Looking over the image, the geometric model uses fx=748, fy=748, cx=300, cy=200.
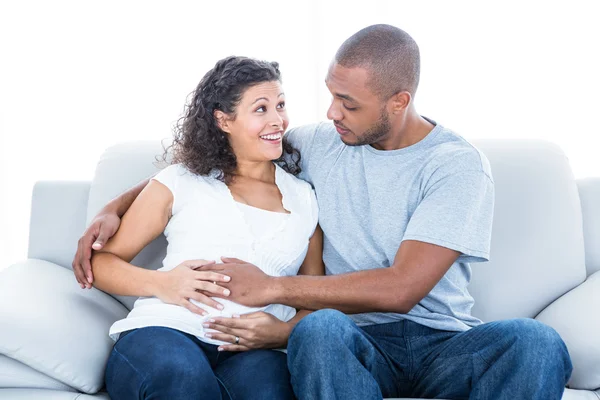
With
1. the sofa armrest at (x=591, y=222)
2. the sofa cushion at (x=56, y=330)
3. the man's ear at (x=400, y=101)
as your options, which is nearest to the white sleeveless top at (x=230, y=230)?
the sofa cushion at (x=56, y=330)

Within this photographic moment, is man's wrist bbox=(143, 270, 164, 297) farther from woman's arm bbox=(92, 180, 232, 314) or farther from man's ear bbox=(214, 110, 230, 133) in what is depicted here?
man's ear bbox=(214, 110, 230, 133)

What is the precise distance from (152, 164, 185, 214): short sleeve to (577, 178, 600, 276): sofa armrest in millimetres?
1170

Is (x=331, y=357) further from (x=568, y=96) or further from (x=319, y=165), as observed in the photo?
(x=568, y=96)

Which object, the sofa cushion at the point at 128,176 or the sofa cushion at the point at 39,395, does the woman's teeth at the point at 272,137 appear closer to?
the sofa cushion at the point at 128,176

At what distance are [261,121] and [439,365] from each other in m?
0.75

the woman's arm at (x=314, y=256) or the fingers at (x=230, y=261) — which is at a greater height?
the fingers at (x=230, y=261)

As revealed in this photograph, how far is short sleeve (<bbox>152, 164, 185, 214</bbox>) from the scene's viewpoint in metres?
1.90

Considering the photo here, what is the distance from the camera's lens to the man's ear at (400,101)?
6.22ft

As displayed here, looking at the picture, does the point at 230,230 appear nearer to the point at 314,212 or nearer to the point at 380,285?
the point at 314,212

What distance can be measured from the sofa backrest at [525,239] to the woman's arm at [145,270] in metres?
0.22

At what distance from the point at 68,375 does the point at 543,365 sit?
1.02 metres

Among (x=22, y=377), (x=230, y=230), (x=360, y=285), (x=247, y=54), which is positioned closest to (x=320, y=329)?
(x=360, y=285)

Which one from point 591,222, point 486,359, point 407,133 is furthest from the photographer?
point 591,222

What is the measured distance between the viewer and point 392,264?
1.80 meters
